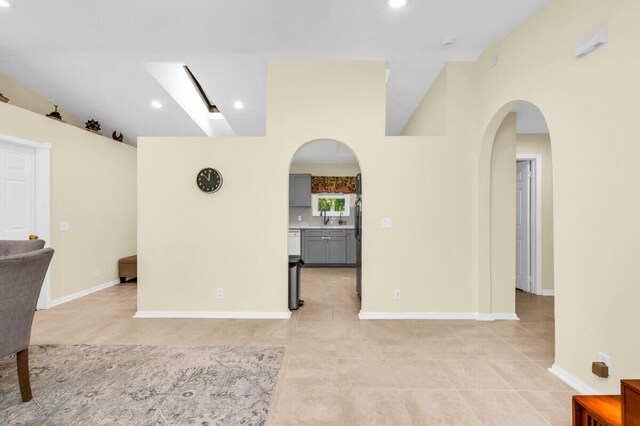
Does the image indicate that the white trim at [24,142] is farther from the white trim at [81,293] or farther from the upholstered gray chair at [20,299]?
the upholstered gray chair at [20,299]

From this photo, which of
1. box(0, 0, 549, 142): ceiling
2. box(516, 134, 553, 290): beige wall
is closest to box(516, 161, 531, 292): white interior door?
box(516, 134, 553, 290): beige wall

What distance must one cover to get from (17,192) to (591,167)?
5.60 m

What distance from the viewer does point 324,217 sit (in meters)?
7.75

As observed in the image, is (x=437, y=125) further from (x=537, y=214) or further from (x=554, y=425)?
(x=554, y=425)

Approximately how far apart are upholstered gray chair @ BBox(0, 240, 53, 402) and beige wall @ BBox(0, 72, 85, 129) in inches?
127

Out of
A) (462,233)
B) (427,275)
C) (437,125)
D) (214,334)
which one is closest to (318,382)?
(214,334)

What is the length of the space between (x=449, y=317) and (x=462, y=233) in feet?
3.11

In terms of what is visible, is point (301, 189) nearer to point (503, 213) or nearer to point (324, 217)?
point (324, 217)

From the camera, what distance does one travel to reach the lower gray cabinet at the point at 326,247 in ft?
23.0

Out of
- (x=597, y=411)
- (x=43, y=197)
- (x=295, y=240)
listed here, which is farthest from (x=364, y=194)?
(x=43, y=197)

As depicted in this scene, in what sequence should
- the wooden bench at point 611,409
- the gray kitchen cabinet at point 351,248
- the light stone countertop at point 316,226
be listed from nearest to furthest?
the wooden bench at point 611,409 → the gray kitchen cabinet at point 351,248 → the light stone countertop at point 316,226

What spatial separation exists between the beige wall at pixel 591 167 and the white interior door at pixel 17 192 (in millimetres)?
5405

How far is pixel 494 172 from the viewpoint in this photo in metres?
3.51

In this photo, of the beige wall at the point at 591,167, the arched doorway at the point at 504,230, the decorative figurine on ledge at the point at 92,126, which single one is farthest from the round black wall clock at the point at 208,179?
the beige wall at the point at 591,167
